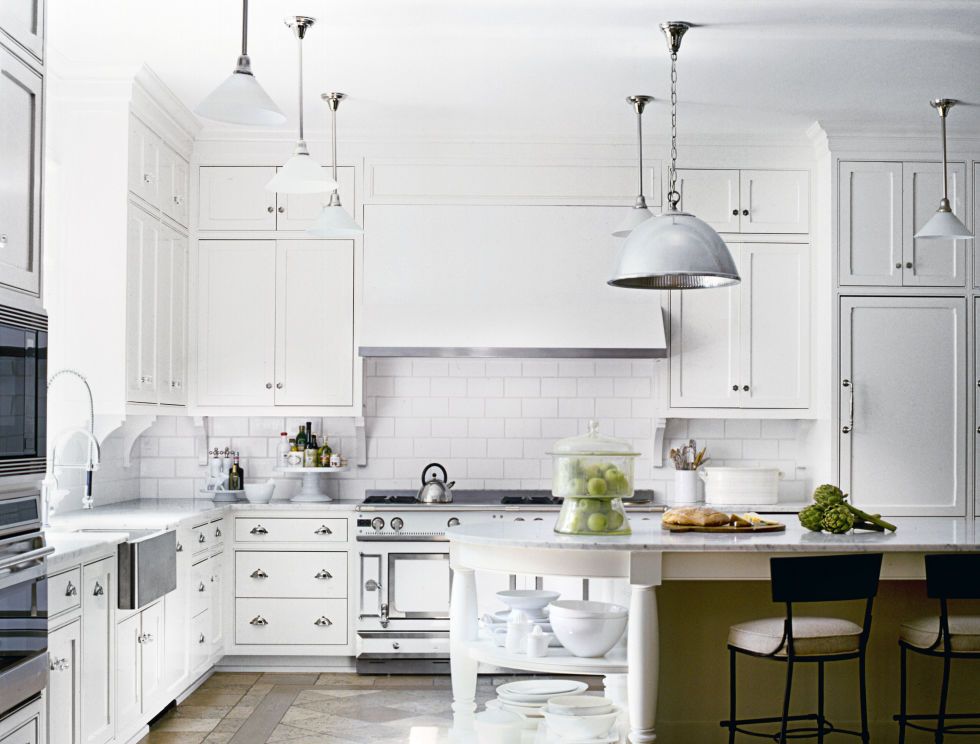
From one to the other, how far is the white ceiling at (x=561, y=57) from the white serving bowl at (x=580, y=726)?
2620 mm

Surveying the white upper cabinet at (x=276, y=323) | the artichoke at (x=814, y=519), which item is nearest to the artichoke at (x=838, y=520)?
the artichoke at (x=814, y=519)

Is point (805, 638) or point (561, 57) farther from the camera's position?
point (561, 57)

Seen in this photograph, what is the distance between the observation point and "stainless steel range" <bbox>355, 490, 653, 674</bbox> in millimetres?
5531

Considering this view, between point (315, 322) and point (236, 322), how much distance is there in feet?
1.40

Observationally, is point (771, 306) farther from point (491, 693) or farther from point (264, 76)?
point (264, 76)

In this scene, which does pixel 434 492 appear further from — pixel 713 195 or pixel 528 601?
pixel 713 195

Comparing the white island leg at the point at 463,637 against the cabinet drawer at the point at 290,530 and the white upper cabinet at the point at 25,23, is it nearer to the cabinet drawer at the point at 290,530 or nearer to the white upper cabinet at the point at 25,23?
the cabinet drawer at the point at 290,530

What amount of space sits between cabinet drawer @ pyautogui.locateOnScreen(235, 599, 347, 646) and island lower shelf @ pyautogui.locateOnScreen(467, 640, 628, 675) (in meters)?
2.11

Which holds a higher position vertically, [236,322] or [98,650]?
[236,322]

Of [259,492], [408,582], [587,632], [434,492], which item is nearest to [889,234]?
[434,492]

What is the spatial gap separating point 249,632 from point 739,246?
3336 mm

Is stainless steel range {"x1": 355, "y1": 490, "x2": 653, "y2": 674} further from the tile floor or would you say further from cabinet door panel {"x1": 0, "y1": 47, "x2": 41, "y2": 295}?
cabinet door panel {"x1": 0, "y1": 47, "x2": 41, "y2": 295}

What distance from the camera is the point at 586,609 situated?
3.65 metres

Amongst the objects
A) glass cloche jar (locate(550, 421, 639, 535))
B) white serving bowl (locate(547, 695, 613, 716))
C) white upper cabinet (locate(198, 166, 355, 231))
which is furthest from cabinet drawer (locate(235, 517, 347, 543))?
white serving bowl (locate(547, 695, 613, 716))
